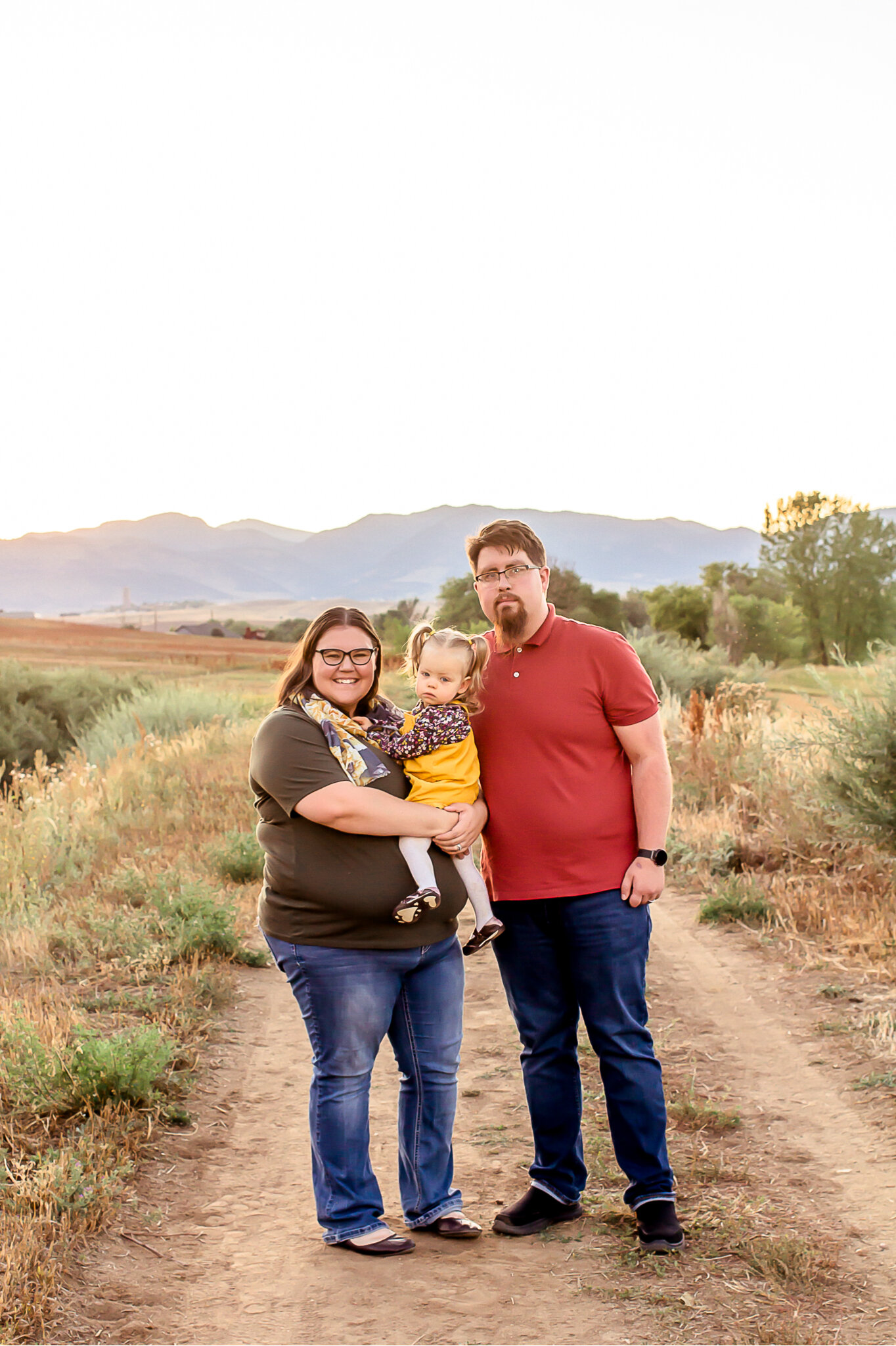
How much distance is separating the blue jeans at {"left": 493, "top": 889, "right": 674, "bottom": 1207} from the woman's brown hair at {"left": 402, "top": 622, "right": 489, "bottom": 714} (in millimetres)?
722

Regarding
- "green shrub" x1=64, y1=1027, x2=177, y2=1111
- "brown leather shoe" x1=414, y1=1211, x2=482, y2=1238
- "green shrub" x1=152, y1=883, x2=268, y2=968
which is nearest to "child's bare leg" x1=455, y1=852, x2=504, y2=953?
"brown leather shoe" x1=414, y1=1211, x2=482, y2=1238

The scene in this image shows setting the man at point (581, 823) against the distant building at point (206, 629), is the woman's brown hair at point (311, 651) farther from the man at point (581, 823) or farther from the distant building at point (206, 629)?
the distant building at point (206, 629)

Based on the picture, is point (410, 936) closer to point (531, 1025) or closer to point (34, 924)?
point (531, 1025)

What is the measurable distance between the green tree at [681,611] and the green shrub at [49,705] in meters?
21.5

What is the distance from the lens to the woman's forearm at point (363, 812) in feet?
10.8

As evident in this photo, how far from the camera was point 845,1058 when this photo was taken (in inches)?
206

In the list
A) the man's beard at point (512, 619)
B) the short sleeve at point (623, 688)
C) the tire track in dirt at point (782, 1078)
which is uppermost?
the man's beard at point (512, 619)

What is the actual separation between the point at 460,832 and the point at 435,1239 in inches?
55.9

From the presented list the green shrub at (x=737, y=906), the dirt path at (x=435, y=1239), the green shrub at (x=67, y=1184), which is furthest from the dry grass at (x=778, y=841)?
the green shrub at (x=67, y=1184)

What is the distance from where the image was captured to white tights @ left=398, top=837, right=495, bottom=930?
11.3 ft

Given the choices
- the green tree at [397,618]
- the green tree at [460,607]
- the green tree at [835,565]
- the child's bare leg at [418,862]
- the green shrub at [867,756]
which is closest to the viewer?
the child's bare leg at [418,862]

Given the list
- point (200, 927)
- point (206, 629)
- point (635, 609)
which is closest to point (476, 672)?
point (200, 927)

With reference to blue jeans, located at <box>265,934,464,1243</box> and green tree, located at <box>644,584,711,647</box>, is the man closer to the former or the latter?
blue jeans, located at <box>265,934,464,1243</box>

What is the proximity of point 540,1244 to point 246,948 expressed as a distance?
3740 mm
